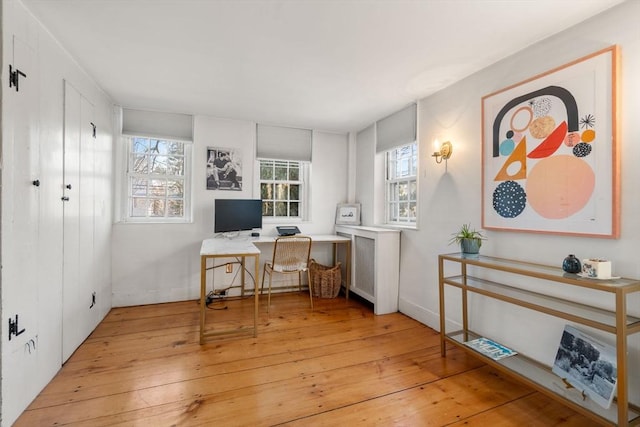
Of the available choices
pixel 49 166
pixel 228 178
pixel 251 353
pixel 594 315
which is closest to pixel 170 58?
pixel 49 166

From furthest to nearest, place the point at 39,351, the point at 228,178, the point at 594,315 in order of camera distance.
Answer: the point at 228,178 < the point at 39,351 < the point at 594,315

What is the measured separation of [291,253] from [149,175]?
2.10 meters

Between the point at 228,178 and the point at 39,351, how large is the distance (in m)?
2.53

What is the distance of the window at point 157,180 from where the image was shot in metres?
3.62

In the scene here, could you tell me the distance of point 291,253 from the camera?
11.5 ft

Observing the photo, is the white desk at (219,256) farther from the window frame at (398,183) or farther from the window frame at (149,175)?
the window frame at (398,183)

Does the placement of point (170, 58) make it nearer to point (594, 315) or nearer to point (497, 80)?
point (497, 80)

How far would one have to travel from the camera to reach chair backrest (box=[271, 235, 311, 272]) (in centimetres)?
346

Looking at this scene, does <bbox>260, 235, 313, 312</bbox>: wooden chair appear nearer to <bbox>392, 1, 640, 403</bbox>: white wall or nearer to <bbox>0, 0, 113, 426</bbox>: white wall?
<bbox>392, 1, 640, 403</bbox>: white wall

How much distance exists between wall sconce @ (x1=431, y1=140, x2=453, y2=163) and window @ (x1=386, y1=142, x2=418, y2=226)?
358 mm

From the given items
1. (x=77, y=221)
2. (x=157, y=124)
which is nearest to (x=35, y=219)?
(x=77, y=221)

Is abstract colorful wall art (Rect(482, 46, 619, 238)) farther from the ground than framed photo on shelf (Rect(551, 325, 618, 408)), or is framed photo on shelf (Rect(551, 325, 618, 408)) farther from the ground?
abstract colorful wall art (Rect(482, 46, 619, 238))

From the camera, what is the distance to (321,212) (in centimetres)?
444

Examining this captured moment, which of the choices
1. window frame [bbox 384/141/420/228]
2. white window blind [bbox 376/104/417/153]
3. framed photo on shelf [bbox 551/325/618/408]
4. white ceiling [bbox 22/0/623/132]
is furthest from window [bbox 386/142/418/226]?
framed photo on shelf [bbox 551/325/618/408]
